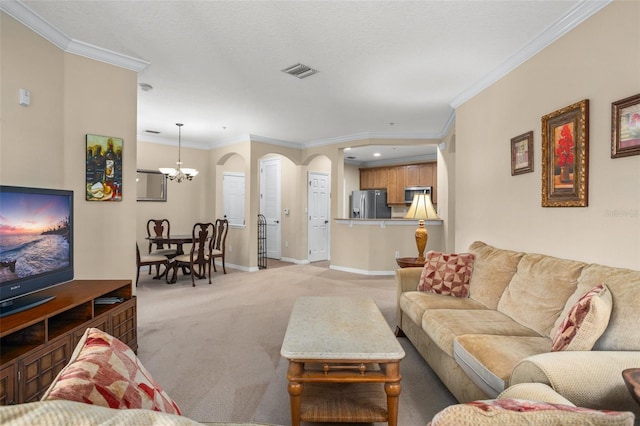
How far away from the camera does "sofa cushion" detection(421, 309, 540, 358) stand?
79.6 inches

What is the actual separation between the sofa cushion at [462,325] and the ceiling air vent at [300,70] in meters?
2.37

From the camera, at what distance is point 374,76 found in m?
3.44

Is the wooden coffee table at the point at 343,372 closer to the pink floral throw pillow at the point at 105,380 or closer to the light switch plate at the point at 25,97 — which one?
the pink floral throw pillow at the point at 105,380

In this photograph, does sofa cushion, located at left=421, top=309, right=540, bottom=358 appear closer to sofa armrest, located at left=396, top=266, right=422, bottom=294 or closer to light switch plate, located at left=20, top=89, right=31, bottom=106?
sofa armrest, located at left=396, top=266, right=422, bottom=294

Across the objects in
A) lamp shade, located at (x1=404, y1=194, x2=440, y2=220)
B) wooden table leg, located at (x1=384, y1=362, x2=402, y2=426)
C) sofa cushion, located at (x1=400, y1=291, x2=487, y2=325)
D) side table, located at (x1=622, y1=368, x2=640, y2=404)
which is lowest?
wooden table leg, located at (x1=384, y1=362, x2=402, y2=426)

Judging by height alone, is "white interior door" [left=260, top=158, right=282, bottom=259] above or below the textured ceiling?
below

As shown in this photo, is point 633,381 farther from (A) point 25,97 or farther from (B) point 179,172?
(B) point 179,172

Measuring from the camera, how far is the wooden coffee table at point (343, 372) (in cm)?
167

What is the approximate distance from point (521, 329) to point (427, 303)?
2.24 feet

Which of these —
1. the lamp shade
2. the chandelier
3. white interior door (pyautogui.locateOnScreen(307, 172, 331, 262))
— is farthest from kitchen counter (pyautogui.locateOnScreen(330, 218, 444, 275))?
the chandelier

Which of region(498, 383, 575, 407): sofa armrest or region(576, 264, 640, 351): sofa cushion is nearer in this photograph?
region(498, 383, 575, 407): sofa armrest

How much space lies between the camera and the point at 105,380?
2.50ft

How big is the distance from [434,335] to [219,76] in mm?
3024

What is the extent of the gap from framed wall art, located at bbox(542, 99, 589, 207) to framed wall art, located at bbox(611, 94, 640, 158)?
210 mm
